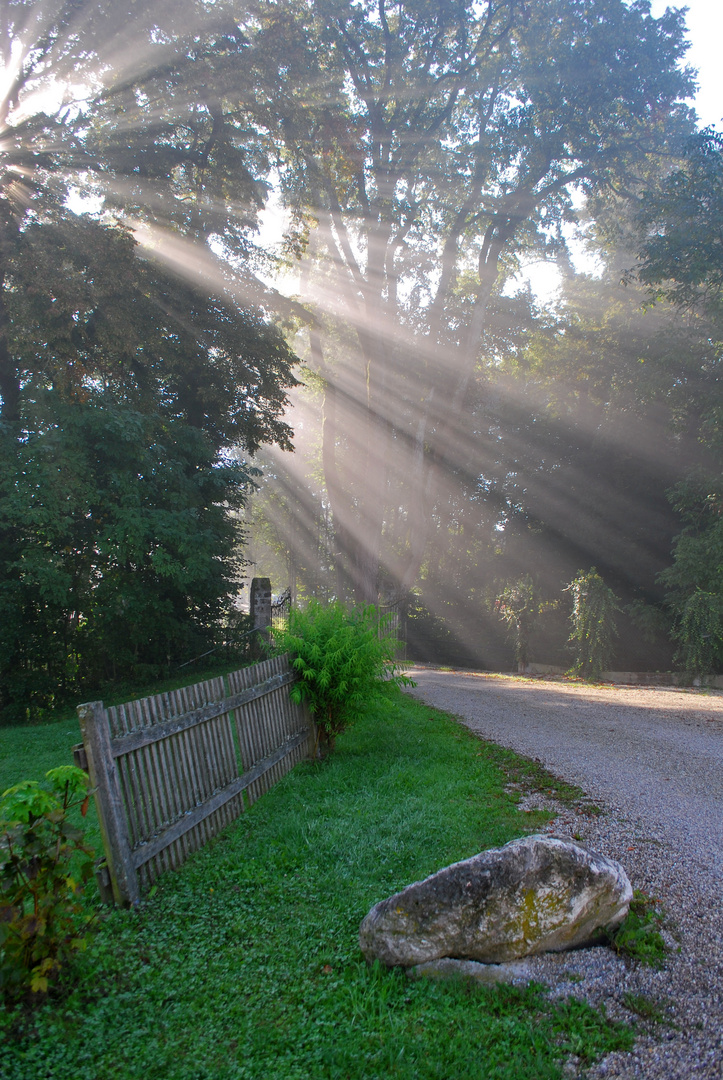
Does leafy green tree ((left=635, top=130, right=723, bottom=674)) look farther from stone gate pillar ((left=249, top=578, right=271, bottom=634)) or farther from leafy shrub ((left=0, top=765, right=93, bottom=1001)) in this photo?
leafy shrub ((left=0, top=765, right=93, bottom=1001))

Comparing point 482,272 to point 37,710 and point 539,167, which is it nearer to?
point 539,167

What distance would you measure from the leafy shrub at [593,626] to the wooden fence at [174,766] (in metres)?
14.0

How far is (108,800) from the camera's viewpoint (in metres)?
3.96

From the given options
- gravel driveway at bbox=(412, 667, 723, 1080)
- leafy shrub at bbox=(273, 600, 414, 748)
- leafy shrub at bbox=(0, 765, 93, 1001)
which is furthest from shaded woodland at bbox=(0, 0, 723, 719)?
leafy shrub at bbox=(0, 765, 93, 1001)

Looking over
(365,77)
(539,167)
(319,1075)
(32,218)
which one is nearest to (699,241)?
(539,167)

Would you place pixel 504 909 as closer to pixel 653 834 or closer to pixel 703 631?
pixel 653 834

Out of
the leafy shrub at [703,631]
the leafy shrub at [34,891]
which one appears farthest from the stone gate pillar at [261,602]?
the leafy shrub at [34,891]

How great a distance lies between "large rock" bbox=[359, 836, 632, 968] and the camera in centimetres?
330

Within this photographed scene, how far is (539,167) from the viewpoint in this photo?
62.0 ft

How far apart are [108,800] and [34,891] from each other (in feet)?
3.07

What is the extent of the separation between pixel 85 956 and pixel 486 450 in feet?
79.3

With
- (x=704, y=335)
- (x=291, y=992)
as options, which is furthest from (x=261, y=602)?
(x=704, y=335)

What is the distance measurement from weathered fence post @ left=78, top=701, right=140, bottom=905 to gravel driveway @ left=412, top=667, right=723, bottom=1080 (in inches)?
97.4

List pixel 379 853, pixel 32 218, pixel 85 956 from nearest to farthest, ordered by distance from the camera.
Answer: pixel 85 956 < pixel 379 853 < pixel 32 218
